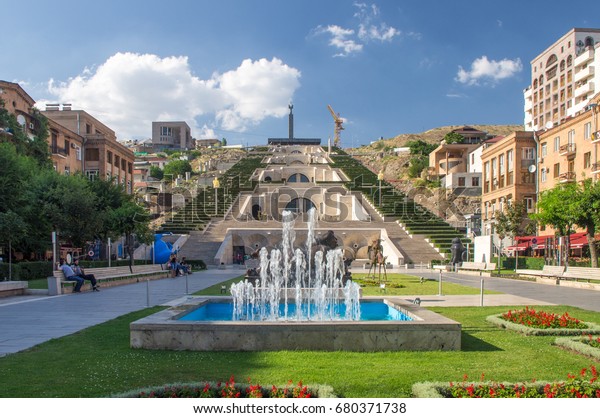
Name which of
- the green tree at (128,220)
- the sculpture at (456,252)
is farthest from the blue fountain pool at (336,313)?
the sculpture at (456,252)

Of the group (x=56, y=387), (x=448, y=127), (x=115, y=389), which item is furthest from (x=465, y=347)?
(x=448, y=127)

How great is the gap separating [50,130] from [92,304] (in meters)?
32.8

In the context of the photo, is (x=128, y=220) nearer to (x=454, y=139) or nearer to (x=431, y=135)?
(x=454, y=139)

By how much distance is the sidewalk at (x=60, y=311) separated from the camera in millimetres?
9595

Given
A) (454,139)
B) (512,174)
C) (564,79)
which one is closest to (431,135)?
(454,139)

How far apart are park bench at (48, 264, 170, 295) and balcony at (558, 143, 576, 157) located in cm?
2960

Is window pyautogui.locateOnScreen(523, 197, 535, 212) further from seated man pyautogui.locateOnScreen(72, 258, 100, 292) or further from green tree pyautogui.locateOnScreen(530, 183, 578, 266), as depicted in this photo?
seated man pyautogui.locateOnScreen(72, 258, 100, 292)

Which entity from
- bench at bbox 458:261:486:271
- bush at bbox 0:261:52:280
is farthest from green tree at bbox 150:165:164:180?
bush at bbox 0:261:52:280

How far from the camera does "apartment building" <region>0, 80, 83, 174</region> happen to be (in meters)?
39.1

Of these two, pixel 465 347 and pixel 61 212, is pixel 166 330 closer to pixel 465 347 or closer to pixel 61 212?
pixel 465 347

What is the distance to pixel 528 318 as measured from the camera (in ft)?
34.5

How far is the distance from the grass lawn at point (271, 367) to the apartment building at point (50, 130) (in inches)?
1367

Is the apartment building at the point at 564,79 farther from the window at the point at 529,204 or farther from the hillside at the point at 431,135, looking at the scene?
the hillside at the point at 431,135
